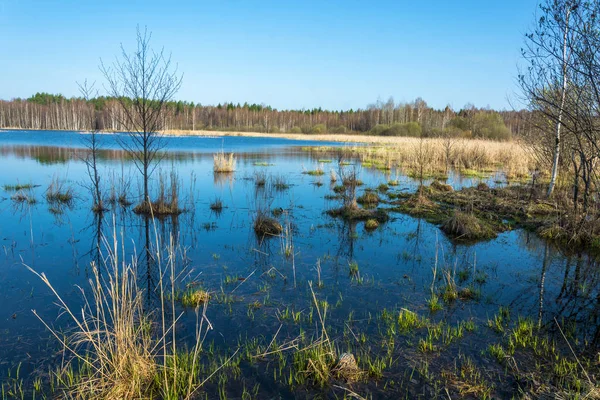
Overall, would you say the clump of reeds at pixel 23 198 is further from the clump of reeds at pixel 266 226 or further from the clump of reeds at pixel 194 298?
the clump of reeds at pixel 194 298

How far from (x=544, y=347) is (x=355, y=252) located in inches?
146

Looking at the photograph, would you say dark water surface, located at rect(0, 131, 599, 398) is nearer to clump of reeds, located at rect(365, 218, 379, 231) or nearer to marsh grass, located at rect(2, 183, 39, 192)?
clump of reeds, located at rect(365, 218, 379, 231)

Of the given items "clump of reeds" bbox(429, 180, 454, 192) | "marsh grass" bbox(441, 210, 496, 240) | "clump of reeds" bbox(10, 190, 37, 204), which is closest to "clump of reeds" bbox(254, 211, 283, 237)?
"marsh grass" bbox(441, 210, 496, 240)

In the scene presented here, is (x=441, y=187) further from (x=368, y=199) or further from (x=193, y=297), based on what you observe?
(x=193, y=297)

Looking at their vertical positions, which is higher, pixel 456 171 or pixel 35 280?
pixel 456 171

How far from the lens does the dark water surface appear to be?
4.34m

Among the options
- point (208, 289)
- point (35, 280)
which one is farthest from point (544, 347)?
point (35, 280)

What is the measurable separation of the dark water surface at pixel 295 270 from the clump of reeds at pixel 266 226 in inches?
8.1

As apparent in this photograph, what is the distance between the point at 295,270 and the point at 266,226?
246cm

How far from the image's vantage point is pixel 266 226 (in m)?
8.53

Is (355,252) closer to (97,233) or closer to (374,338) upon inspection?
(374,338)

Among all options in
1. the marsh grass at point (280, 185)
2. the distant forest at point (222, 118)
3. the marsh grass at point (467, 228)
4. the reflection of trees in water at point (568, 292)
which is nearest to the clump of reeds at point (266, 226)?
the marsh grass at point (467, 228)

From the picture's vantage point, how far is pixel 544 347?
3943 millimetres

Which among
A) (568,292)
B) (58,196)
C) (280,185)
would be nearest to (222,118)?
(280,185)
